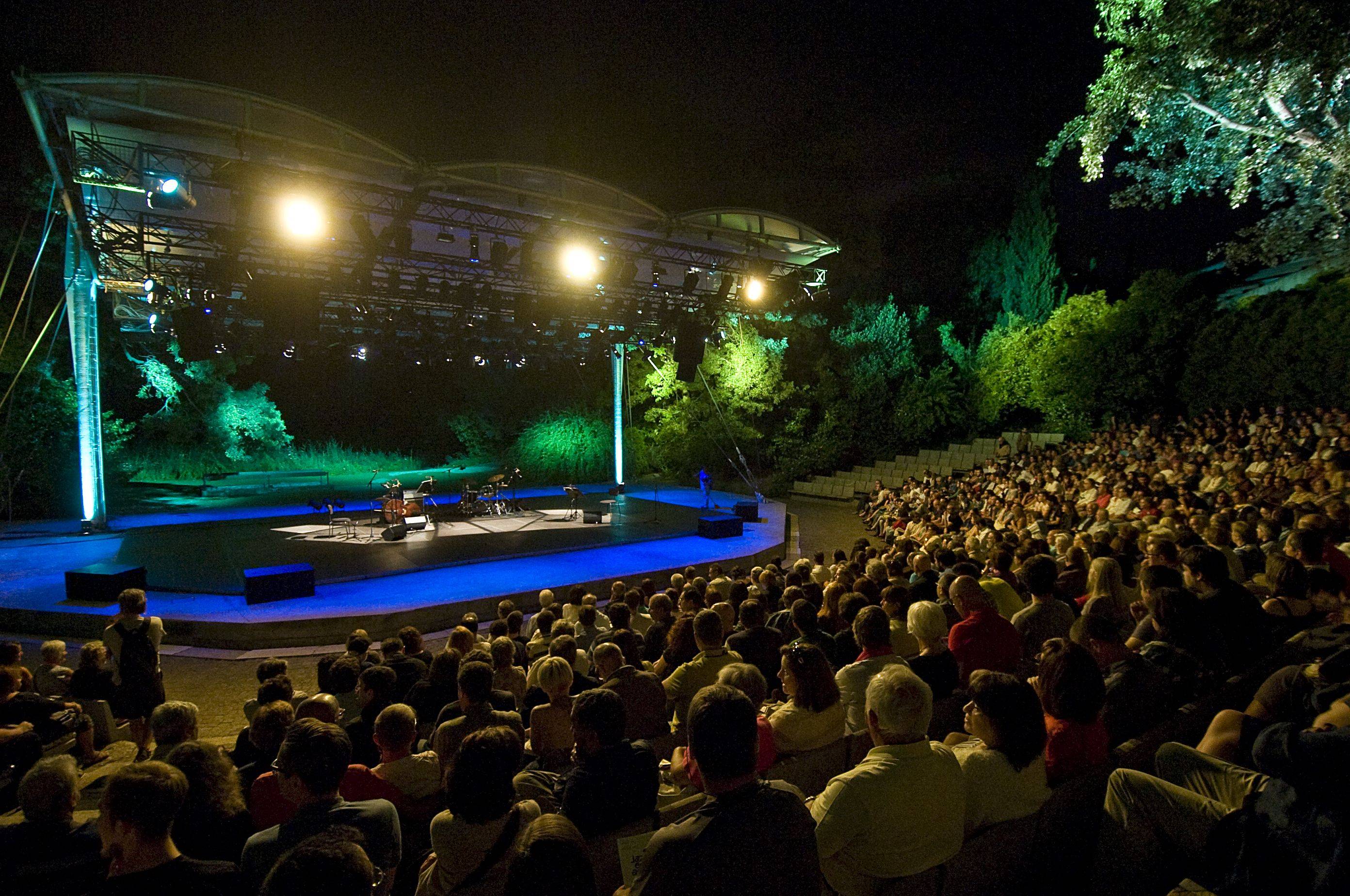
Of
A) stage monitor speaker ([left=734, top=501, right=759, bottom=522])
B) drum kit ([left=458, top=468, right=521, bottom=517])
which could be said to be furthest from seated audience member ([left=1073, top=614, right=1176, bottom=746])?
drum kit ([left=458, top=468, right=521, bottom=517])

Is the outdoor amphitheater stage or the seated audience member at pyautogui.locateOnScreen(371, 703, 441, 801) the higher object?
the seated audience member at pyautogui.locateOnScreen(371, 703, 441, 801)

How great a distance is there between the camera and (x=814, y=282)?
1589cm

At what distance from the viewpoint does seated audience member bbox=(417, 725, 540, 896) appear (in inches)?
69.6

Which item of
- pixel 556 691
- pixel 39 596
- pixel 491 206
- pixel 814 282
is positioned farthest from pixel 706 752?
pixel 814 282

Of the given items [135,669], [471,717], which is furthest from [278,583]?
[471,717]

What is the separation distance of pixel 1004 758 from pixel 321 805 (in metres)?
2.18

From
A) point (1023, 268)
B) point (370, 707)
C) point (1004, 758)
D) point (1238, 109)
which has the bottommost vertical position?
point (370, 707)

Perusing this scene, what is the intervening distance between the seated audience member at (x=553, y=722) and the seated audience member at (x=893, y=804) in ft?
4.73

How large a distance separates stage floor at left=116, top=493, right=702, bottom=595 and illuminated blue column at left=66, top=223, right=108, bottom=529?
1.67 meters

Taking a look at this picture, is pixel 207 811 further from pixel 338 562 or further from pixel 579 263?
pixel 579 263

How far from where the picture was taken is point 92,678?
468 centimetres

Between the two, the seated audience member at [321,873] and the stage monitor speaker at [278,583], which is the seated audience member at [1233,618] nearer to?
the seated audience member at [321,873]

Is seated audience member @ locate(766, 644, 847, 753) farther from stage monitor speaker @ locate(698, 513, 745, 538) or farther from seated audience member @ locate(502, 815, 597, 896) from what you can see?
stage monitor speaker @ locate(698, 513, 745, 538)

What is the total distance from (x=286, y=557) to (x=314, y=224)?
17.7ft
